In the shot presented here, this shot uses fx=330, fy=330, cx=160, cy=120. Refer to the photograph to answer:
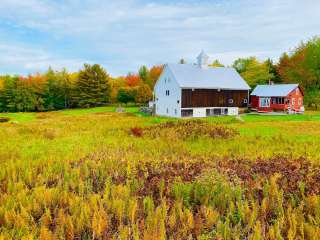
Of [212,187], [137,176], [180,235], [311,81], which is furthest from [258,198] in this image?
[311,81]

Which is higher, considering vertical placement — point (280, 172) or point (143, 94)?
point (143, 94)

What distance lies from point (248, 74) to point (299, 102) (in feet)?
70.8

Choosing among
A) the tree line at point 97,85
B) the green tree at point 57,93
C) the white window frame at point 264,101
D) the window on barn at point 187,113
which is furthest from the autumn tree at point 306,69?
the green tree at point 57,93

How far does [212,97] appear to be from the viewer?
169 ft

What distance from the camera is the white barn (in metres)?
49.4

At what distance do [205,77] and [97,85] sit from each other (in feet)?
108


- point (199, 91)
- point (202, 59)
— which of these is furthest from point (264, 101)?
point (199, 91)

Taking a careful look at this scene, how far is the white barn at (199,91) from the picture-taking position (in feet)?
162

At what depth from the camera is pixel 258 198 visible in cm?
759

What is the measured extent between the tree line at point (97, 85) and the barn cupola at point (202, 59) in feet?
72.1

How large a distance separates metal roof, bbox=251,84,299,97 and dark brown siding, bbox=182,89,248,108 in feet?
10.6

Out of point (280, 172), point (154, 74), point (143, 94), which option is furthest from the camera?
point (154, 74)

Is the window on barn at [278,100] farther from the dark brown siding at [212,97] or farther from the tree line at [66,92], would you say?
the tree line at [66,92]

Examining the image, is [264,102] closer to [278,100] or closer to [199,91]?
[278,100]
